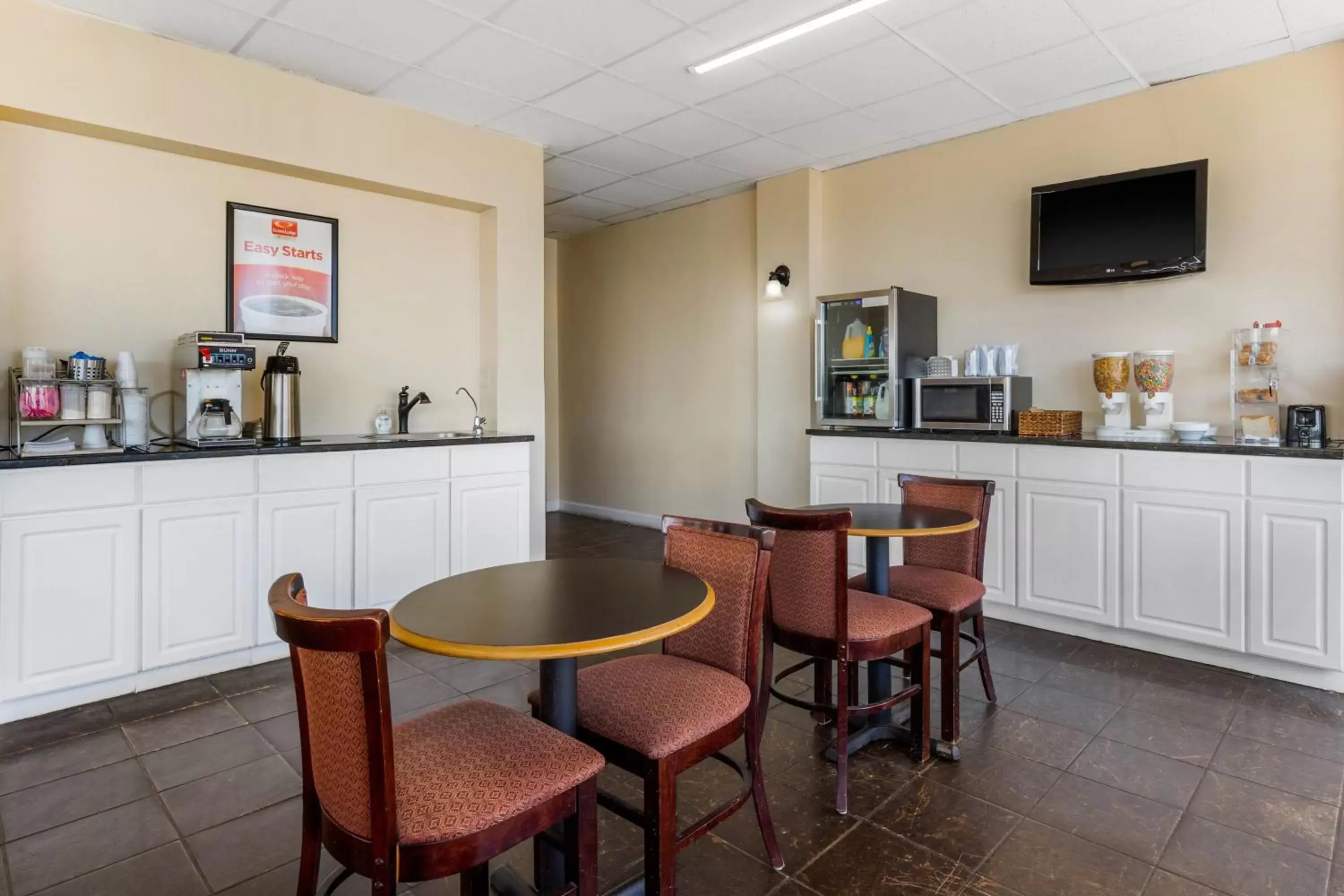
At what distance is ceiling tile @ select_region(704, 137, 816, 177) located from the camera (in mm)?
5066

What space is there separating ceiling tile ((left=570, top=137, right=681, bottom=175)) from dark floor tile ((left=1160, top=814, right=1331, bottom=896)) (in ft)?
15.0

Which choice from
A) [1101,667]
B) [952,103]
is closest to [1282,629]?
[1101,667]

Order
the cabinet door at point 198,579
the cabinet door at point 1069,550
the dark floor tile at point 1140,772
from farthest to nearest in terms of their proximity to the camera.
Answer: the cabinet door at point 1069,550 → the cabinet door at point 198,579 → the dark floor tile at point 1140,772

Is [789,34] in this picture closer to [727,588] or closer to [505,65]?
[505,65]

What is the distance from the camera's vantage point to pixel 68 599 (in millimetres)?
2971

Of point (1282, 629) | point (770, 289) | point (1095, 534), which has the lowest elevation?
point (1282, 629)

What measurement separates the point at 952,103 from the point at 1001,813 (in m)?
3.78

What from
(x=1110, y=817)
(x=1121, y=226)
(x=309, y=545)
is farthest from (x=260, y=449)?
(x=1121, y=226)

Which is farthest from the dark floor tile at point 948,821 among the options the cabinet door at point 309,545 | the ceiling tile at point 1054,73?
the ceiling tile at point 1054,73

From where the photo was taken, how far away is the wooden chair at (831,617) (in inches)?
92.0

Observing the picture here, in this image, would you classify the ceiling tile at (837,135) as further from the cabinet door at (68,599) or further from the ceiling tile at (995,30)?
the cabinet door at (68,599)

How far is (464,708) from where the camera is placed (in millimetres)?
1794

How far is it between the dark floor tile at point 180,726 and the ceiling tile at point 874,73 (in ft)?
13.2

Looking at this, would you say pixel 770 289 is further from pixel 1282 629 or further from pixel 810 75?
pixel 1282 629
